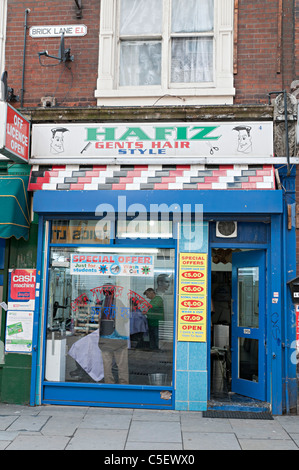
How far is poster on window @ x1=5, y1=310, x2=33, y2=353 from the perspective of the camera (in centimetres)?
732

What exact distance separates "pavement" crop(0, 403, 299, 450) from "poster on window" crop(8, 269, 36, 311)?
158 cm

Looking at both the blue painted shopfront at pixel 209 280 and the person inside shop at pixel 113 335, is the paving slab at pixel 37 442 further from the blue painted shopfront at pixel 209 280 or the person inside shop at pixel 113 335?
the person inside shop at pixel 113 335

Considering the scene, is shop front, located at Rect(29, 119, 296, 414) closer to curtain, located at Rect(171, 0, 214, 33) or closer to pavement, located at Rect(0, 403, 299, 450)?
pavement, located at Rect(0, 403, 299, 450)

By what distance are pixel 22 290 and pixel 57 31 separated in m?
4.52

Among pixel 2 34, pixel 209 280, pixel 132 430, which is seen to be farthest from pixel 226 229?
pixel 2 34

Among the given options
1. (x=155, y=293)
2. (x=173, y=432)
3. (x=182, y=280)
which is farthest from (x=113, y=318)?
(x=173, y=432)

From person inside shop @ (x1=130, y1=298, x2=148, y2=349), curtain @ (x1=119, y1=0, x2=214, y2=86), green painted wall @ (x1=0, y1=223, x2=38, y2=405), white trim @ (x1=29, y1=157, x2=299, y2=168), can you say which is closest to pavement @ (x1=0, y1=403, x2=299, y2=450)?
green painted wall @ (x1=0, y1=223, x2=38, y2=405)

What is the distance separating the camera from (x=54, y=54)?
26.0 feet

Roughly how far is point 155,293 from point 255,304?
168cm

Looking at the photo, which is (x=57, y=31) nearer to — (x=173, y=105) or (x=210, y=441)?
(x=173, y=105)

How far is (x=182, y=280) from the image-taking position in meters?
7.14

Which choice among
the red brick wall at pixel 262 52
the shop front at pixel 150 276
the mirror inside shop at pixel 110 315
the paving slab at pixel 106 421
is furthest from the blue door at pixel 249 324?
the red brick wall at pixel 262 52

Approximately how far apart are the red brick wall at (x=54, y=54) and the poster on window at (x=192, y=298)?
3249 mm

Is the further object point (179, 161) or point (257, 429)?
point (179, 161)
